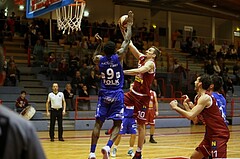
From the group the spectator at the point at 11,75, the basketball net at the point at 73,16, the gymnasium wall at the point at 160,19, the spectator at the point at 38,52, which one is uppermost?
the gymnasium wall at the point at 160,19

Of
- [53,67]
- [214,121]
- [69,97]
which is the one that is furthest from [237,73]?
[214,121]

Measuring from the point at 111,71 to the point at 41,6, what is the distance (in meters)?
3.10

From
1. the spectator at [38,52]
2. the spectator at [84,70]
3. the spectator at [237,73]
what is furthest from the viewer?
the spectator at [237,73]

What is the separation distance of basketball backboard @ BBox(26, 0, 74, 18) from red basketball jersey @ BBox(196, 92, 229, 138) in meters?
3.99

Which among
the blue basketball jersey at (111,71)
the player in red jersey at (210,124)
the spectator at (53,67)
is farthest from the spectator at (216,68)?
the player in red jersey at (210,124)

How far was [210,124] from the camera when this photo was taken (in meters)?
5.88

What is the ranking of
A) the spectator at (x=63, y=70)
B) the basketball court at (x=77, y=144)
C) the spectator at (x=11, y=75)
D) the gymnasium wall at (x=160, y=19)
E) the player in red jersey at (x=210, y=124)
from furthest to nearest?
1. the gymnasium wall at (x=160, y=19)
2. the spectator at (x=63, y=70)
3. the spectator at (x=11, y=75)
4. the basketball court at (x=77, y=144)
5. the player in red jersey at (x=210, y=124)

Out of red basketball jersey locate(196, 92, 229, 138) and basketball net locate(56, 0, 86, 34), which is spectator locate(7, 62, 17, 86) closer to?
basketball net locate(56, 0, 86, 34)

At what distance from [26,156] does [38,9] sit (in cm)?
817

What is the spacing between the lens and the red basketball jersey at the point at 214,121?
5.84 m

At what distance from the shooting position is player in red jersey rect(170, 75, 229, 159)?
18.8ft

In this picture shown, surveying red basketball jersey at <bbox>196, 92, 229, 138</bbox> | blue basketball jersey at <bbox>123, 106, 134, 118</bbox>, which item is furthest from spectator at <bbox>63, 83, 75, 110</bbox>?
red basketball jersey at <bbox>196, 92, 229, 138</bbox>

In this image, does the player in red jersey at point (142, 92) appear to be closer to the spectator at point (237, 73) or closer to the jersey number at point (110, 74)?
the jersey number at point (110, 74)

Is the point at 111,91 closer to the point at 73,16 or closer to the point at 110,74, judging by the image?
the point at 110,74
